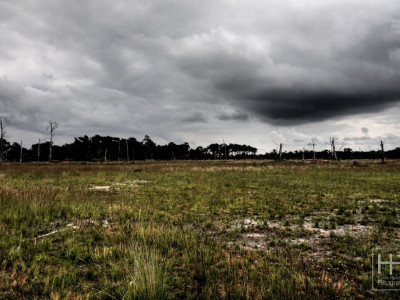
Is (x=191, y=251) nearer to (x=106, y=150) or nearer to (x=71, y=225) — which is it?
(x=71, y=225)

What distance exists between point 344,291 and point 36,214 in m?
9.21

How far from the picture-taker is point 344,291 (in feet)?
12.1

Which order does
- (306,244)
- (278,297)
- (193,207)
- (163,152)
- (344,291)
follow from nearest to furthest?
(278,297) < (344,291) < (306,244) < (193,207) < (163,152)

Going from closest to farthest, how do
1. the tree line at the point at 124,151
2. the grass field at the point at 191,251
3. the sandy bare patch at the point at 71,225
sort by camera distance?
the grass field at the point at 191,251, the sandy bare patch at the point at 71,225, the tree line at the point at 124,151

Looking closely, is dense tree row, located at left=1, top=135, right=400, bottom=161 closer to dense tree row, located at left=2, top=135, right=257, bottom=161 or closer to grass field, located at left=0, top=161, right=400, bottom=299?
dense tree row, located at left=2, top=135, right=257, bottom=161

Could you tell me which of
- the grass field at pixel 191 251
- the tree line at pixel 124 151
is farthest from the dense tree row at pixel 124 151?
the grass field at pixel 191 251

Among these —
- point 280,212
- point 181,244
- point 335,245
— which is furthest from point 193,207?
point 335,245

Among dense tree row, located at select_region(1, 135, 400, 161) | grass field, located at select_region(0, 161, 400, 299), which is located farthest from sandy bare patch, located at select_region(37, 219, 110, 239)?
dense tree row, located at select_region(1, 135, 400, 161)

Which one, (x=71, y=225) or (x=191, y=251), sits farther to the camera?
(x=71, y=225)

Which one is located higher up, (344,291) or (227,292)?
(227,292)

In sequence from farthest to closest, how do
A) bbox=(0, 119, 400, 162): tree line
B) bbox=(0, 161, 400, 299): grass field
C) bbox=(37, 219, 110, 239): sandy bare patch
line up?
bbox=(0, 119, 400, 162): tree line < bbox=(37, 219, 110, 239): sandy bare patch < bbox=(0, 161, 400, 299): grass field

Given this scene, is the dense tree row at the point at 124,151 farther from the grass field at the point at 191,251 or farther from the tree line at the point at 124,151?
the grass field at the point at 191,251

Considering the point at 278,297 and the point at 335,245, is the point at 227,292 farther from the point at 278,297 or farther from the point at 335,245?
the point at 335,245

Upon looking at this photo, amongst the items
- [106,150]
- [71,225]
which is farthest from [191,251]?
[106,150]
